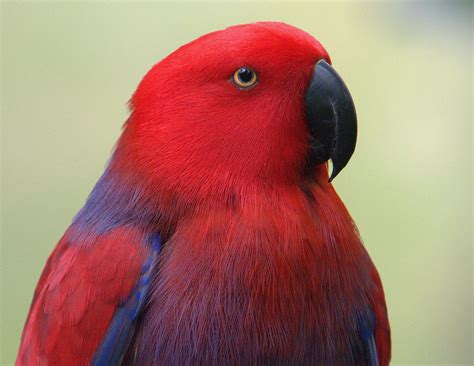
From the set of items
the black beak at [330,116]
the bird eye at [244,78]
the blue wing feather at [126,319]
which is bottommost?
the blue wing feather at [126,319]

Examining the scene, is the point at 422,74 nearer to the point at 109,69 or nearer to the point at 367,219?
the point at 367,219

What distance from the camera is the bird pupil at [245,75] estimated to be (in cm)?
116

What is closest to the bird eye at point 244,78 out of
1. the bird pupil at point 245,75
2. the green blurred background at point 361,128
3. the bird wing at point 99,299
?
the bird pupil at point 245,75

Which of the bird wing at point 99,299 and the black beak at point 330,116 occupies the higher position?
the black beak at point 330,116

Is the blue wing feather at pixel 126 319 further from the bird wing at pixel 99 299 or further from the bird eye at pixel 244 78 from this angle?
the bird eye at pixel 244 78

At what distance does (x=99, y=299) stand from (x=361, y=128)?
1611 mm

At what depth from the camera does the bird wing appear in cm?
113

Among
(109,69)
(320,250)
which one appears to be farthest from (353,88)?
(320,250)

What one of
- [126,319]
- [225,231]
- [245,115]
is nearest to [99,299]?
[126,319]

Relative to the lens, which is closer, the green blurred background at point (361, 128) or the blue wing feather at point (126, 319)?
the blue wing feather at point (126, 319)

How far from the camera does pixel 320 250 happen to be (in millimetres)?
1167

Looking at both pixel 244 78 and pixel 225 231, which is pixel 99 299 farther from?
pixel 244 78

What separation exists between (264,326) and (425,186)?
→ 168 cm

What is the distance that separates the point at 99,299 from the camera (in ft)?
3.75
